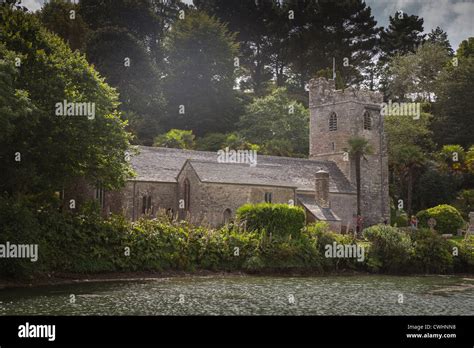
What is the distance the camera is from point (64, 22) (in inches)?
2456

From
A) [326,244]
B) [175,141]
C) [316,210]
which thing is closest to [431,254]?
[326,244]

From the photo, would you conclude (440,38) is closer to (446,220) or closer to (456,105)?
(456,105)

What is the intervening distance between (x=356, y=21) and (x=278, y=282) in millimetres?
57003

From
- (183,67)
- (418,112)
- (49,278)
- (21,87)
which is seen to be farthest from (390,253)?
(183,67)

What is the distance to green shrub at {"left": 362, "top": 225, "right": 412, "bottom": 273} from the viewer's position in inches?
1323

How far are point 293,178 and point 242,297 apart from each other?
2539cm

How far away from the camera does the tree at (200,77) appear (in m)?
66.1

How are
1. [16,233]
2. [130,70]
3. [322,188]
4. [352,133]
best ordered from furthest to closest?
[130,70]
[352,133]
[322,188]
[16,233]

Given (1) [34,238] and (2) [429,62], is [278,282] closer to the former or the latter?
(1) [34,238]

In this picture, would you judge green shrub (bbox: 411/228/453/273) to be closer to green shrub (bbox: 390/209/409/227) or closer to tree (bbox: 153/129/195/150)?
green shrub (bbox: 390/209/409/227)

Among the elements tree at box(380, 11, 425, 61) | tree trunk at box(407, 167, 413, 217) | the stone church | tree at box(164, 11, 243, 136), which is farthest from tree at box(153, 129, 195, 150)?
tree at box(380, 11, 425, 61)

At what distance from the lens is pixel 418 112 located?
205 feet

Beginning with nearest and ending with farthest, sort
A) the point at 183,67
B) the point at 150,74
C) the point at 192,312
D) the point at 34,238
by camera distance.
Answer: the point at 192,312 < the point at 34,238 < the point at 150,74 < the point at 183,67

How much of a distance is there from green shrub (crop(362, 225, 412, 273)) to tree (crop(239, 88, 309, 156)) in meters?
→ 28.6
